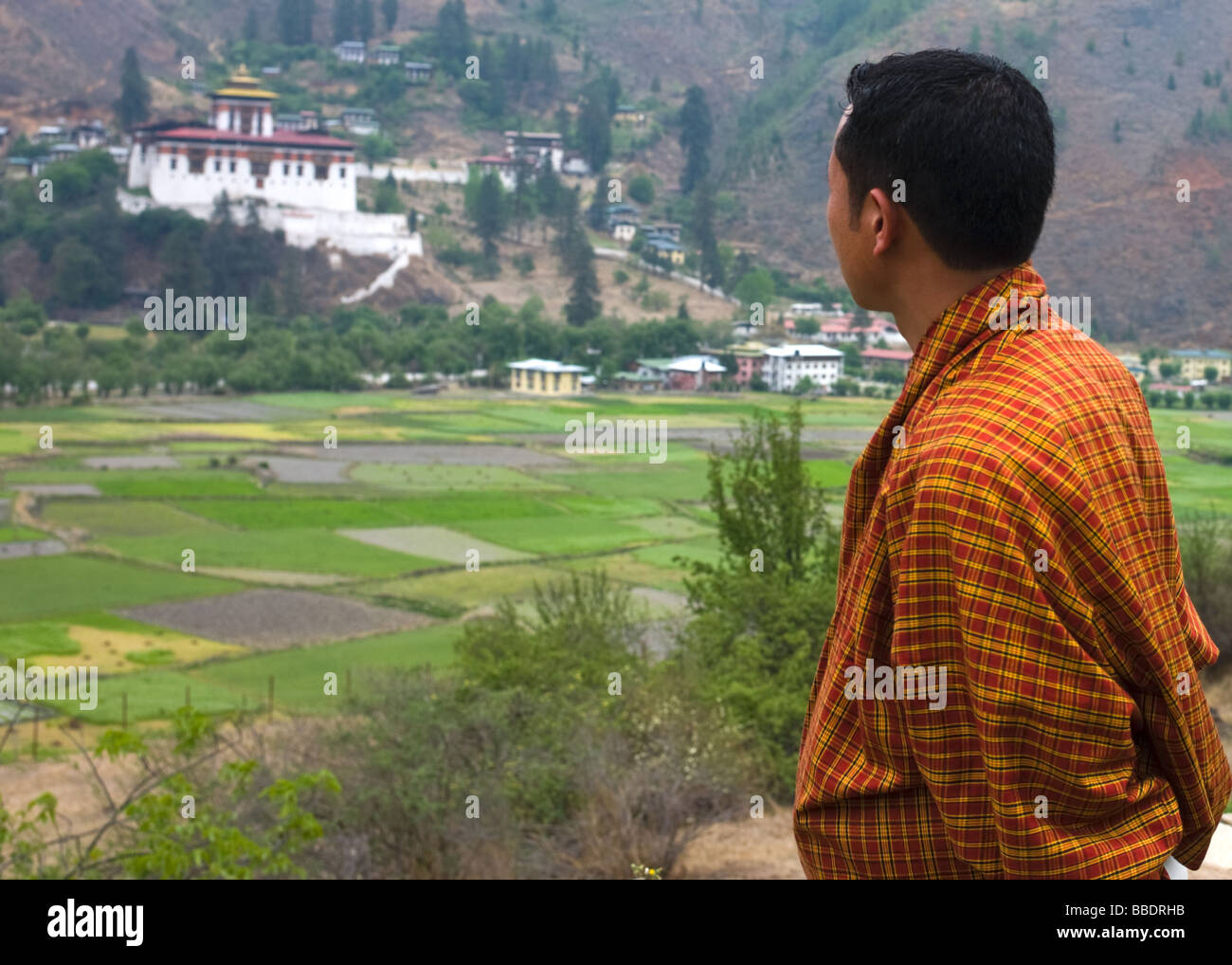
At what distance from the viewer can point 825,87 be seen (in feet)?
274

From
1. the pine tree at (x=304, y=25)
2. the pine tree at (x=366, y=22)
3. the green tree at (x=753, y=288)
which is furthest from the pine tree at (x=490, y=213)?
the pine tree at (x=304, y=25)

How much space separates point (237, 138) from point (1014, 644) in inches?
2701

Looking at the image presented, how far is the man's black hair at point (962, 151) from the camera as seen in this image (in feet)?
3.70

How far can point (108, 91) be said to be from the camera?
282ft

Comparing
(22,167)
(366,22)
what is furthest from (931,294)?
(366,22)

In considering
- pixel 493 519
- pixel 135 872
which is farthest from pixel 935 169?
pixel 493 519

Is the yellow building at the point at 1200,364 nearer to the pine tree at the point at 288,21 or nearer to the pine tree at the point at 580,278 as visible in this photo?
the pine tree at the point at 580,278

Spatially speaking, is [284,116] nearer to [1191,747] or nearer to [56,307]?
[56,307]

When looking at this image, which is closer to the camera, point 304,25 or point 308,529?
point 308,529

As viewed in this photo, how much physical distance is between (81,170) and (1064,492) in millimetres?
68210

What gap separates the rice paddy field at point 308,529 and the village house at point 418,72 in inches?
2310

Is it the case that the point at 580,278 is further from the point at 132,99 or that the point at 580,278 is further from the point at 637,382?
the point at 132,99

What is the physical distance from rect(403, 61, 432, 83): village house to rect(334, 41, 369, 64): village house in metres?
5.79

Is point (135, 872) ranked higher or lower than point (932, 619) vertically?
lower
